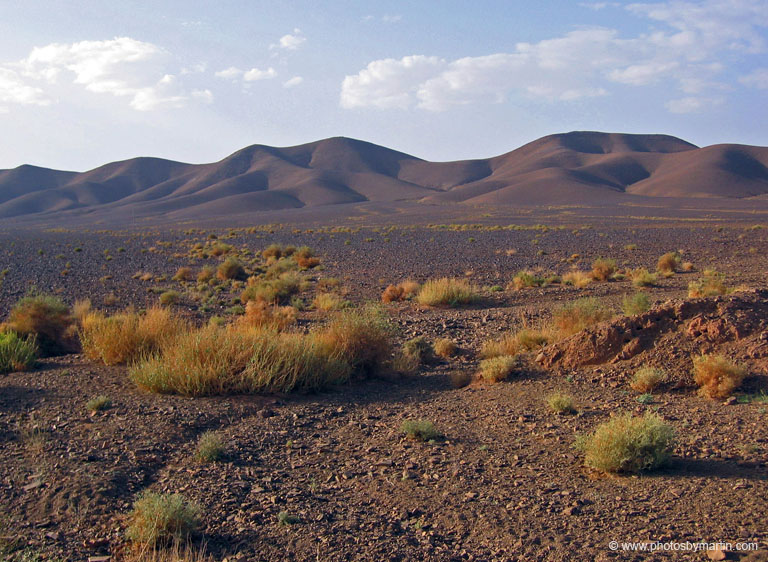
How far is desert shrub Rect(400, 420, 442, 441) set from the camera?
282 inches

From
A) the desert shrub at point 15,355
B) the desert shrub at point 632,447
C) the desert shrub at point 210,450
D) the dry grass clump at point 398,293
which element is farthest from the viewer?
the dry grass clump at point 398,293

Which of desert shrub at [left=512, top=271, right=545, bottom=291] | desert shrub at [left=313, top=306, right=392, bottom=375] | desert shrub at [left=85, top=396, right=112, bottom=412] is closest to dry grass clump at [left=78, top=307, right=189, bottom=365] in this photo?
desert shrub at [left=85, top=396, right=112, bottom=412]

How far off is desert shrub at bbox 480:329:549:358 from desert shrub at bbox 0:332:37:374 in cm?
763

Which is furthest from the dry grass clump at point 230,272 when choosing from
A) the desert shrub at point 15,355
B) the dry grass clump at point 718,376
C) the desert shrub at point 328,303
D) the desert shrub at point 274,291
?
the dry grass clump at point 718,376

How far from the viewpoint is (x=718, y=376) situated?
8.31m

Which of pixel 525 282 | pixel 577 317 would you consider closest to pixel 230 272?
pixel 525 282

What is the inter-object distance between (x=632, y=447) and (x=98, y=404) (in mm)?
6233

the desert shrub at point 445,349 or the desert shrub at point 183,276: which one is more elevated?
the desert shrub at point 183,276

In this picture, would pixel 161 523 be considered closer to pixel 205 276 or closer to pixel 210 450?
pixel 210 450

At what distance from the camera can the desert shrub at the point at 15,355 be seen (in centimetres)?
1060

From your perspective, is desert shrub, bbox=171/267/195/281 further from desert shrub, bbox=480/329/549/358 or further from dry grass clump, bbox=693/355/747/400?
dry grass clump, bbox=693/355/747/400

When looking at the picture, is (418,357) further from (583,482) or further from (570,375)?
(583,482)

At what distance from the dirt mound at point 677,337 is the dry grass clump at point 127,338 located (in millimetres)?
6304

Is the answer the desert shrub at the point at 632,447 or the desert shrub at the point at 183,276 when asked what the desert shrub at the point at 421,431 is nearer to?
the desert shrub at the point at 632,447
